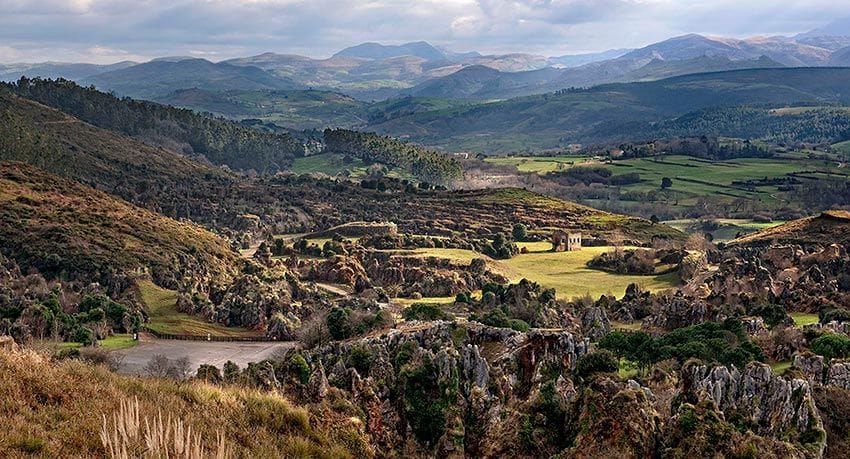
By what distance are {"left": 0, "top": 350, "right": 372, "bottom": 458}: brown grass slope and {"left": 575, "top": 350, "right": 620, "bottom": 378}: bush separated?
11727mm

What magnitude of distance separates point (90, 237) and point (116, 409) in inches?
2450

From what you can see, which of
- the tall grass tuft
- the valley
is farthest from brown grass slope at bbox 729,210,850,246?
the tall grass tuft

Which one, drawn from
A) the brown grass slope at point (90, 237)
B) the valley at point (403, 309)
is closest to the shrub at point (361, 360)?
the valley at point (403, 309)

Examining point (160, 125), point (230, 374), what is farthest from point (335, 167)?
point (230, 374)

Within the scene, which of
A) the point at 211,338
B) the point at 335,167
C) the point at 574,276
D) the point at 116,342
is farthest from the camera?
the point at 335,167

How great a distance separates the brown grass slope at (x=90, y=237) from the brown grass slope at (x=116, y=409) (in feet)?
171

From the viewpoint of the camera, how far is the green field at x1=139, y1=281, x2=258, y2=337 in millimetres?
57219

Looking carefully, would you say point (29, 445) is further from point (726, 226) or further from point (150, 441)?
point (726, 226)

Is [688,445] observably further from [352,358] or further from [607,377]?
[352,358]

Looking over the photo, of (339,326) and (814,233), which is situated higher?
(339,326)

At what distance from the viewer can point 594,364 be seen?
28.2m

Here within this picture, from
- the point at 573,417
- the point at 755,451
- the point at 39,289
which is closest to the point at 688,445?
the point at 755,451

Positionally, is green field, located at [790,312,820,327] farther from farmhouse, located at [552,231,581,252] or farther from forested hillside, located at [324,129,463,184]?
forested hillside, located at [324,129,463,184]

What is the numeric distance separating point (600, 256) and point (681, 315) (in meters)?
38.3
